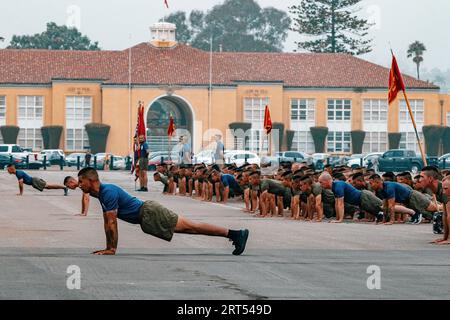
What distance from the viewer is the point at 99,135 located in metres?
98.3

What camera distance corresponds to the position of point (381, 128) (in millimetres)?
105312

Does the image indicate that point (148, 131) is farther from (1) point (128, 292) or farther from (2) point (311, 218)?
(1) point (128, 292)

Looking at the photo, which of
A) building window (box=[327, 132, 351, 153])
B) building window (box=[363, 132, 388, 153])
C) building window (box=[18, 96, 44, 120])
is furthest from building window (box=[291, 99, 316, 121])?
building window (box=[18, 96, 44, 120])

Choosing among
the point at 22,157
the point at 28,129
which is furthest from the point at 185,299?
the point at 28,129

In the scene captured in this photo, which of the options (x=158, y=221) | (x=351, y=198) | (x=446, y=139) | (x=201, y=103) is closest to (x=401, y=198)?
(x=351, y=198)

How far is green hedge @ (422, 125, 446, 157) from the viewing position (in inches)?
4087

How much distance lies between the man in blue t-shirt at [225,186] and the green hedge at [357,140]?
64681 mm

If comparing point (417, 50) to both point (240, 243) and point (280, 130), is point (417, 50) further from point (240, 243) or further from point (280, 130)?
point (240, 243)

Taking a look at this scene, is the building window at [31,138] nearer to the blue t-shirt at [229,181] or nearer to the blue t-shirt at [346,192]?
the blue t-shirt at [229,181]

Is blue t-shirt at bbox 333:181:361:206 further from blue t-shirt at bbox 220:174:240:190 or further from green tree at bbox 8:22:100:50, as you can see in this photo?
green tree at bbox 8:22:100:50

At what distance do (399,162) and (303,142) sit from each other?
73.9 ft

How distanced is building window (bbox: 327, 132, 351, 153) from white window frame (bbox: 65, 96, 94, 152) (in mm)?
19037

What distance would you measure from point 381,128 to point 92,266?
295ft

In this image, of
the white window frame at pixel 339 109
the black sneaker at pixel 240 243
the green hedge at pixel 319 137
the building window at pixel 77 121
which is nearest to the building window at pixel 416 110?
the white window frame at pixel 339 109
